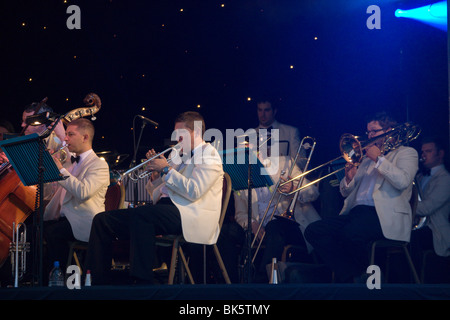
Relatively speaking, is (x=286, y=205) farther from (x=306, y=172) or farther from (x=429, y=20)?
(x=429, y=20)

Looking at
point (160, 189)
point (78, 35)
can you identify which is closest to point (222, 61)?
point (78, 35)

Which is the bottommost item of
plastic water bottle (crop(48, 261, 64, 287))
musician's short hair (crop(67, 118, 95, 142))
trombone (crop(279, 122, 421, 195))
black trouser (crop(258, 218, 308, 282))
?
plastic water bottle (crop(48, 261, 64, 287))

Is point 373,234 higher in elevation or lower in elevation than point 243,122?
lower

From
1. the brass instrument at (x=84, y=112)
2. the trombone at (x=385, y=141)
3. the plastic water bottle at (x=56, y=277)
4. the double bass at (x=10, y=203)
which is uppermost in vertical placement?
the brass instrument at (x=84, y=112)

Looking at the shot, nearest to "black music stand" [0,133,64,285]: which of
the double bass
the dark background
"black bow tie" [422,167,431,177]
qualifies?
the double bass

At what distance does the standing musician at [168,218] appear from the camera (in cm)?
451

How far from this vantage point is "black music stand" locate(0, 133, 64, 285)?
13.9 ft

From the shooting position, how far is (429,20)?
19.4ft

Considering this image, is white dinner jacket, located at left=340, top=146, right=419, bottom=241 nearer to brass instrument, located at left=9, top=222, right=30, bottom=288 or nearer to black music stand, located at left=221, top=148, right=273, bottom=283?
black music stand, located at left=221, top=148, right=273, bottom=283

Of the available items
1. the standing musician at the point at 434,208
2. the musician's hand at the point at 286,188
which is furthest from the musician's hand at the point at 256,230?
the standing musician at the point at 434,208

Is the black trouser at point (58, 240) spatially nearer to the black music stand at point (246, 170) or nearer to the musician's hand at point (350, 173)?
the black music stand at point (246, 170)

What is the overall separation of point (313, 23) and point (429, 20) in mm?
1053

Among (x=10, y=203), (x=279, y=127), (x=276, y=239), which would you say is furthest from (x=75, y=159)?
(x=279, y=127)

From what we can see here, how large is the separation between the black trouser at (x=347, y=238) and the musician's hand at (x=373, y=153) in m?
0.39
